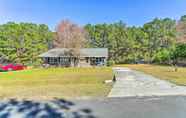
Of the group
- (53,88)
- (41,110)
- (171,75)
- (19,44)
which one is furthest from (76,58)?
(41,110)

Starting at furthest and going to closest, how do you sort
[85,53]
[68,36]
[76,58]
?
[68,36] → [85,53] → [76,58]

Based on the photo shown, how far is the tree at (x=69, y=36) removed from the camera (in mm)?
39809

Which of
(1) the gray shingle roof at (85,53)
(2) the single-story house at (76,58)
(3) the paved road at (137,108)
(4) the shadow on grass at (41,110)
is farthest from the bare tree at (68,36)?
(3) the paved road at (137,108)

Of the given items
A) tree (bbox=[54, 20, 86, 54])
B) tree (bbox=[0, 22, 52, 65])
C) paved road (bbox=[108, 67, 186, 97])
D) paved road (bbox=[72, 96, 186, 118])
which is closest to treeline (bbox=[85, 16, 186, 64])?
tree (bbox=[54, 20, 86, 54])

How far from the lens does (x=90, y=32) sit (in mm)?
56781

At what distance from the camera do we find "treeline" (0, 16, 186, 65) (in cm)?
4341

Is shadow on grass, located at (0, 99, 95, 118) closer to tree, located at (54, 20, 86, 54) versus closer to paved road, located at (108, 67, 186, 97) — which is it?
paved road, located at (108, 67, 186, 97)

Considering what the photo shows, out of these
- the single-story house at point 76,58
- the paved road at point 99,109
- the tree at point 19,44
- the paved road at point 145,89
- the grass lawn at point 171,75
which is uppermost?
the tree at point 19,44

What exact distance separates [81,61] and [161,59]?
60.7 feet

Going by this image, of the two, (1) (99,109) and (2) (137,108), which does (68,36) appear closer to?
(1) (99,109)

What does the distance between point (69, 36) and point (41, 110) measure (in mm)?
37262

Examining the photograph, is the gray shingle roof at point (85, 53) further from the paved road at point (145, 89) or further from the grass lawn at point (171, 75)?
the paved road at point (145, 89)

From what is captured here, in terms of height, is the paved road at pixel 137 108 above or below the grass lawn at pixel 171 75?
above

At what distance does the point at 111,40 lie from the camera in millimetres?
51688
